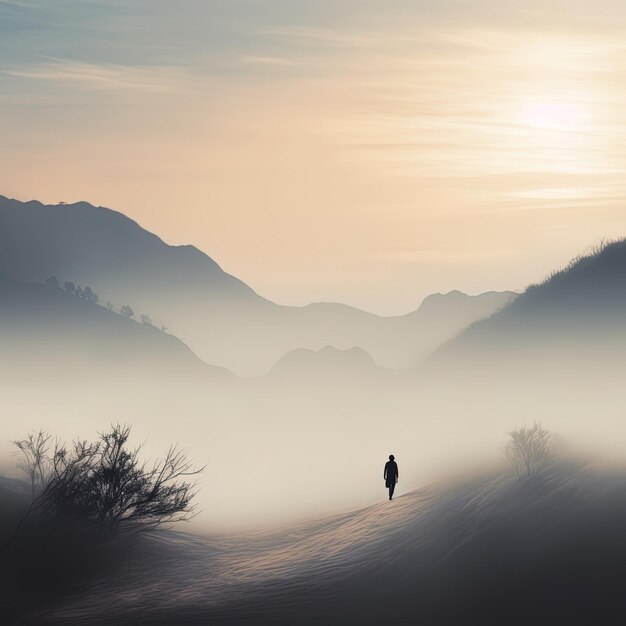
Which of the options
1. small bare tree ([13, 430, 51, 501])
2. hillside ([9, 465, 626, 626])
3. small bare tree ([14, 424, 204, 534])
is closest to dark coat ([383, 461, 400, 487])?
hillside ([9, 465, 626, 626])

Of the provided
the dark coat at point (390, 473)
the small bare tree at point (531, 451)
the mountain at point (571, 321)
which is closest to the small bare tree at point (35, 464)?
the dark coat at point (390, 473)

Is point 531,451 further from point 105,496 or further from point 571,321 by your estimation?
point 571,321

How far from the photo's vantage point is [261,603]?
3241 centimetres

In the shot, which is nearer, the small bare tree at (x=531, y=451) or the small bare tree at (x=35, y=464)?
the small bare tree at (x=531, y=451)

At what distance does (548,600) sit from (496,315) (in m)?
73.8

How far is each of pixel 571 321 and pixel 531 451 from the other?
4540 centimetres

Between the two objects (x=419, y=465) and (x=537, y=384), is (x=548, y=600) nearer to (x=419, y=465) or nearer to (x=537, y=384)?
(x=419, y=465)

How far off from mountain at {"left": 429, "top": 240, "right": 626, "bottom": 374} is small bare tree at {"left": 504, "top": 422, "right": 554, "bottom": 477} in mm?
35602

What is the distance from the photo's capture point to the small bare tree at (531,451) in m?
38.8

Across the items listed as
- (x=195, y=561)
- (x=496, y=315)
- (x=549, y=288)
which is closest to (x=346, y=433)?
(x=496, y=315)

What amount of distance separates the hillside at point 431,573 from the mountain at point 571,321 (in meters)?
39.1

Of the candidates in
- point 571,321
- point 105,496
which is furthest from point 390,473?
point 571,321

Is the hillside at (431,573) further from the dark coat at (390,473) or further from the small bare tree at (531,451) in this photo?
the dark coat at (390,473)

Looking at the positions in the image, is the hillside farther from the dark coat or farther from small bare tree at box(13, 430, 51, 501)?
small bare tree at box(13, 430, 51, 501)
